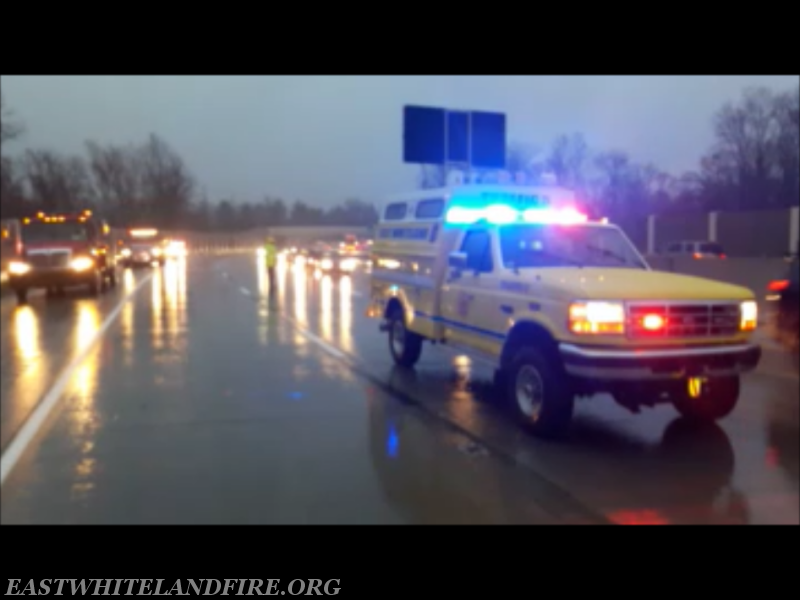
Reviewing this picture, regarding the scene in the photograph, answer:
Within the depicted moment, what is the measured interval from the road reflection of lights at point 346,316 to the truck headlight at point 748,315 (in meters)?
6.95

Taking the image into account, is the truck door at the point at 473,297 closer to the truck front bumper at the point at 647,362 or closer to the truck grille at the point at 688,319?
the truck front bumper at the point at 647,362

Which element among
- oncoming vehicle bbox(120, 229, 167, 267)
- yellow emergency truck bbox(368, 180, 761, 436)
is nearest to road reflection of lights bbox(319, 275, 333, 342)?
yellow emergency truck bbox(368, 180, 761, 436)

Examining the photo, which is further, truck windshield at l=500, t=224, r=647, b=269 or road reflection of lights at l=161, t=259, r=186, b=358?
road reflection of lights at l=161, t=259, r=186, b=358

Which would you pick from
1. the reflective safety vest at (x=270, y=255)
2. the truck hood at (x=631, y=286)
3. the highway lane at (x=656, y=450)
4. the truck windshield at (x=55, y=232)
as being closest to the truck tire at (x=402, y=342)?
the highway lane at (x=656, y=450)

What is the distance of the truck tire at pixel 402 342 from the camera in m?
11.5

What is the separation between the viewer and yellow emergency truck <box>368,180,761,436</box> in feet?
23.9

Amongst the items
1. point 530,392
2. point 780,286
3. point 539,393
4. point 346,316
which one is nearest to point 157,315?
point 346,316

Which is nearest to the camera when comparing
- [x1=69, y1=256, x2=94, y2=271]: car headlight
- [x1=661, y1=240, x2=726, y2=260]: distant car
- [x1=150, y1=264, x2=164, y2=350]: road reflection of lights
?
[x1=150, y1=264, x2=164, y2=350]: road reflection of lights

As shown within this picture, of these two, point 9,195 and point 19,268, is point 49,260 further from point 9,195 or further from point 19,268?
point 9,195

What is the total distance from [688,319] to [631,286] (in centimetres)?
57

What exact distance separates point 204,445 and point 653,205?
5570 centimetres

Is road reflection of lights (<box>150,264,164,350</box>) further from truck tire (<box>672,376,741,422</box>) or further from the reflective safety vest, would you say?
truck tire (<box>672,376,741,422</box>)

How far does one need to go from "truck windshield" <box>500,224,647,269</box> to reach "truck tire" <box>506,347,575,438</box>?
120 centimetres

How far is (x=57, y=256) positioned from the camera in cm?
2544
